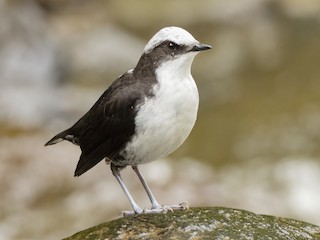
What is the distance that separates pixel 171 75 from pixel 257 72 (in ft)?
41.9

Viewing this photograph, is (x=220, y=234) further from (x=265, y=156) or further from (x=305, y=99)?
(x=305, y=99)

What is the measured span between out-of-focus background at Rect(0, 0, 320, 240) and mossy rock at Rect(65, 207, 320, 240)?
4.40 meters

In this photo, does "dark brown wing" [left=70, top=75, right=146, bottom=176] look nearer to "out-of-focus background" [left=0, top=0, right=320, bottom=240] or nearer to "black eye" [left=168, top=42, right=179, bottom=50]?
"black eye" [left=168, top=42, right=179, bottom=50]

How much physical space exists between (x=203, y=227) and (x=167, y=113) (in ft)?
2.80

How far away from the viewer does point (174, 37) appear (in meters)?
5.50

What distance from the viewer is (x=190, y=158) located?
1391 cm

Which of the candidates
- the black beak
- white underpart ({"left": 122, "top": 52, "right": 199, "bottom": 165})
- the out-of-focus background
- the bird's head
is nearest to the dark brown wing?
white underpart ({"left": 122, "top": 52, "right": 199, "bottom": 165})

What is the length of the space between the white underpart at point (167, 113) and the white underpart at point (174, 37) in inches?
3.8

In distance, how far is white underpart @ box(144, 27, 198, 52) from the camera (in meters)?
5.46

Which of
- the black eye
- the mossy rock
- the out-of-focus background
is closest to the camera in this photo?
the mossy rock

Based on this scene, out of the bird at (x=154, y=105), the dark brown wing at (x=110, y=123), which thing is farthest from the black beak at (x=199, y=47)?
the dark brown wing at (x=110, y=123)

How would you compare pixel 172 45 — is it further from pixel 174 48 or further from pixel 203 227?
pixel 203 227

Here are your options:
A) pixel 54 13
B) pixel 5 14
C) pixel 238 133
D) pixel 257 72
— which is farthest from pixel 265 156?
pixel 54 13

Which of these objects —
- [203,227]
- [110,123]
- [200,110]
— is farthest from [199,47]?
[200,110]
